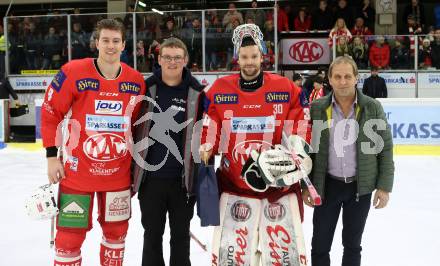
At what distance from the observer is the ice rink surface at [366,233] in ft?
11.5

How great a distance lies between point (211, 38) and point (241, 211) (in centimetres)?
823

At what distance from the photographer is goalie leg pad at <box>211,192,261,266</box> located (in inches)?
102

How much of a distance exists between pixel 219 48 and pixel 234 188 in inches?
319

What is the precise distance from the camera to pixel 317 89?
24.9ft

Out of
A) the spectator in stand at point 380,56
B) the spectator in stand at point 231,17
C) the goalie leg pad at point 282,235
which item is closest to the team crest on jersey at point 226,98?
the goalie leg pad at point 282,235

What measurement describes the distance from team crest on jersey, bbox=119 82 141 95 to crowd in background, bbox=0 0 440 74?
7.40 meters

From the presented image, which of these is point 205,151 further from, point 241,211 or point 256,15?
point 256,15

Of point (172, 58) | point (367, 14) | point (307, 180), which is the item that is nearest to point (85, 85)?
point (172, 58)

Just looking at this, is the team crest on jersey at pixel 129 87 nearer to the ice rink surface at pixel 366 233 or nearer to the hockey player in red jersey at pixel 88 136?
the hockey player in red jersey at pixel 88 136

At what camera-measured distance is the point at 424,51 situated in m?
10.0

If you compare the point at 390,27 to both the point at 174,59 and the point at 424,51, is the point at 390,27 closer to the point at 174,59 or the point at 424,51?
the point at 424,51

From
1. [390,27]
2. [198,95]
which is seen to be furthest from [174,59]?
[390,27]

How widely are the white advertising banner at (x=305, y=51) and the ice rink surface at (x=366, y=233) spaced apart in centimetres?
555

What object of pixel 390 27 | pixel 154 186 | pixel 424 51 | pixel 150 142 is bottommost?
pixel 154 186
